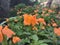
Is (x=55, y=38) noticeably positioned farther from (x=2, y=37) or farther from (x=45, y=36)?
(x=2, y=37)

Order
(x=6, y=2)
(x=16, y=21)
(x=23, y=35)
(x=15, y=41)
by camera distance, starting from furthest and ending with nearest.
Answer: (x=6, y=2)
(x=16, y=21)
(x=23, y=35)
(x=15, y=41)

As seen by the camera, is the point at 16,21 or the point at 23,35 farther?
the point at 16,21

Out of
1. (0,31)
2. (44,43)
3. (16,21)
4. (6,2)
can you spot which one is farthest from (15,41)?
(6,2)

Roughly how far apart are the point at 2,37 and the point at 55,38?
785 millimetres

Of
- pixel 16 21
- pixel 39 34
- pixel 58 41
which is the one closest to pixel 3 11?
pixel 16 21

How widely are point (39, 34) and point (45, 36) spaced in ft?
0.36

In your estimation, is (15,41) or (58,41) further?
(58,41)

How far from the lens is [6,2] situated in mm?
7391

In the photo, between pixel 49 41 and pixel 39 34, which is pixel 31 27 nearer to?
pixel 39 34

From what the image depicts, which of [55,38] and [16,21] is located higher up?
[16,21]

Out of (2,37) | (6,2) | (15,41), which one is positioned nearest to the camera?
(2,37)

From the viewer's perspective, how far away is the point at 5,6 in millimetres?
7547

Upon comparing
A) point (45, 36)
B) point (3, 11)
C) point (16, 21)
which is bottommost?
point (45, 36)

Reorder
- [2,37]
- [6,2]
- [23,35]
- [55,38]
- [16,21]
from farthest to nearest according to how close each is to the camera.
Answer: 1. [6,2]
2. [16,21]
3. [23,35]
4. [55,38]
5. [2,37]
